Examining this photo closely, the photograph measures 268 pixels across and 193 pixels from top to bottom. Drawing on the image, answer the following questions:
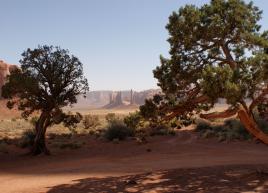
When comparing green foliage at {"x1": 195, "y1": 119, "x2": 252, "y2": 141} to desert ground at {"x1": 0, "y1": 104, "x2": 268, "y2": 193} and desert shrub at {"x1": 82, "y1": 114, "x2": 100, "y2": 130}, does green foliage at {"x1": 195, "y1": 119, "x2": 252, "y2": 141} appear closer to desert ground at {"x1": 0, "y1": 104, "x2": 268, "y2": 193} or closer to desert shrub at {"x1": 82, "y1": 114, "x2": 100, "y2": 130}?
desert ground at {"x1": 0, "y1": 104, "x2": 268, "y2": 193}

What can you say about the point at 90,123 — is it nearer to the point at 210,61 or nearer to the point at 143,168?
the point at 143,168

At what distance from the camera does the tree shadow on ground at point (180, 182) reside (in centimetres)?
1301

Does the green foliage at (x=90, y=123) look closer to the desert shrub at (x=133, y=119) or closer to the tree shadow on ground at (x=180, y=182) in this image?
the tree shadow on ground at (x=180, y=182)

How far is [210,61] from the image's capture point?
1376cm

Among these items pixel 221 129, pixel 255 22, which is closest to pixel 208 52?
pixel 255 22

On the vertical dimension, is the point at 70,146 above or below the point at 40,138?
below

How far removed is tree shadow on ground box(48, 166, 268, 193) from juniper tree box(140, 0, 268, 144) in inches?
69.2

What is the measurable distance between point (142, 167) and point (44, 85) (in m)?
8.81

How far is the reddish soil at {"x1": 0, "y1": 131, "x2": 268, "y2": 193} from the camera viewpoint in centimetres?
1363

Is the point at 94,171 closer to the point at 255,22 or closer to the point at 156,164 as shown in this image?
the point at 156,164

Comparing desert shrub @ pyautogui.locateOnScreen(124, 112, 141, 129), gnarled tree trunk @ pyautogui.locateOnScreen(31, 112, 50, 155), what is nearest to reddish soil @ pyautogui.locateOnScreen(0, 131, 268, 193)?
gnarled tree trunk @ pyautogui.locateOnScreen(31, 112, 50, 155)

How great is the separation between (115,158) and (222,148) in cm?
711

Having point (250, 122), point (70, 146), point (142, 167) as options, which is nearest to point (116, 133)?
point (70, 146)

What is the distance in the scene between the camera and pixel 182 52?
45.5ft
